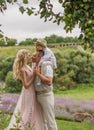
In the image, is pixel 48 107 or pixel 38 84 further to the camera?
pixel 48 107

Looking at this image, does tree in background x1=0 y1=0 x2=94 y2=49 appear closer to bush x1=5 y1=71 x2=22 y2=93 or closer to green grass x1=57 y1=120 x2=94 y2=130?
green grass x1=57 y1=120 x2=94 y2=130

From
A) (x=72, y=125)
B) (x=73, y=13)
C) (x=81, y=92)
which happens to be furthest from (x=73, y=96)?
(x=73, y=13)

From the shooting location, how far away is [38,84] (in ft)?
30.8

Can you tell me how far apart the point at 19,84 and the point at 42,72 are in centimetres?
2024

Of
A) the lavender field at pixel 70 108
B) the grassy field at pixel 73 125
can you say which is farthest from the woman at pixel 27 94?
the lavender field at pixel 70 108

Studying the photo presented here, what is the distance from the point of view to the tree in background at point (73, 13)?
5070 millimetres

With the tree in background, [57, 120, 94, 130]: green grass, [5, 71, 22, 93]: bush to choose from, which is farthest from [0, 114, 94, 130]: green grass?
[5, 71, 22, 93]: bush

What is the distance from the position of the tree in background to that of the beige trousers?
12.6 feet

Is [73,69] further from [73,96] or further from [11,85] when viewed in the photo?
[11,85]

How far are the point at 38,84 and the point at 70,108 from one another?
8845mm

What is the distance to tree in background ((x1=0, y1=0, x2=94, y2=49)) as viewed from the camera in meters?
5.07

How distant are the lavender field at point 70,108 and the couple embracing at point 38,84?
18.1 ft

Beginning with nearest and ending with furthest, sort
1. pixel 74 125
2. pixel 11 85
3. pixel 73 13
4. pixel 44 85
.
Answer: pixel 73 13, pixel 44 85, pixel 74 125, pixel 11 85

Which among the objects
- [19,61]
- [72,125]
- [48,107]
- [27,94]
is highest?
[19,61]
